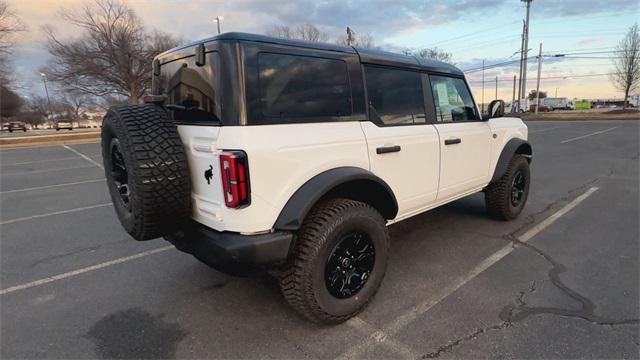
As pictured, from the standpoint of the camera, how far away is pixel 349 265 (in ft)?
8.89

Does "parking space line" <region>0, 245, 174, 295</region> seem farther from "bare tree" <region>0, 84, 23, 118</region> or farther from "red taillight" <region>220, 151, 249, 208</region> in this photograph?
"bare tree" <region>0, 84, 23, 118</region>

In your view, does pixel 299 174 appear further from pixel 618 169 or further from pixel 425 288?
pixel 618 169

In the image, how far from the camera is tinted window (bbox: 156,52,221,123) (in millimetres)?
2281

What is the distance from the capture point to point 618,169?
8180 millimetres

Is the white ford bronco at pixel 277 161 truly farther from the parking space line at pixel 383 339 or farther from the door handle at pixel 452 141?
the door handle at pixel 452 141

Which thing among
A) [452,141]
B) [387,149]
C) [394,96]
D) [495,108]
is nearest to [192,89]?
[387,149]

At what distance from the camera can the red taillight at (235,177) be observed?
6.88 feet

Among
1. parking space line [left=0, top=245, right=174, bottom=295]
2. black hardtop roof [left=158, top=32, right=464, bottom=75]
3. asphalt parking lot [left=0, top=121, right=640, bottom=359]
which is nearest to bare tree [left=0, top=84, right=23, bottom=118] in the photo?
parking space line [left=0, top=245, right=174, bottom=295]

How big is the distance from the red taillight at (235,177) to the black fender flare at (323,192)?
289 millimetres

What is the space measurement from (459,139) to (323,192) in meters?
1.99

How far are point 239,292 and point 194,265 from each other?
831mm

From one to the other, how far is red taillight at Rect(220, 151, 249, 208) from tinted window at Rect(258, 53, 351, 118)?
357mm

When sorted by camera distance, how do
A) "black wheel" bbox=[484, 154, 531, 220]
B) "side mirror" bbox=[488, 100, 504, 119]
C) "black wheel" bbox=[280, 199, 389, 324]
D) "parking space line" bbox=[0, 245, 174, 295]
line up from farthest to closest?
"black wheel" bbox=[484, 154, 531, 220]
"side mirror" bbox=[488, 100, 504, 119]
"parking space line" bbox=[0, 245, 174, 295]
"black wheel" bbox=[280, 199, 389, 324]

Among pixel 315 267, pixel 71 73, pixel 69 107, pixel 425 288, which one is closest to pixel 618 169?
pixel 425 288
